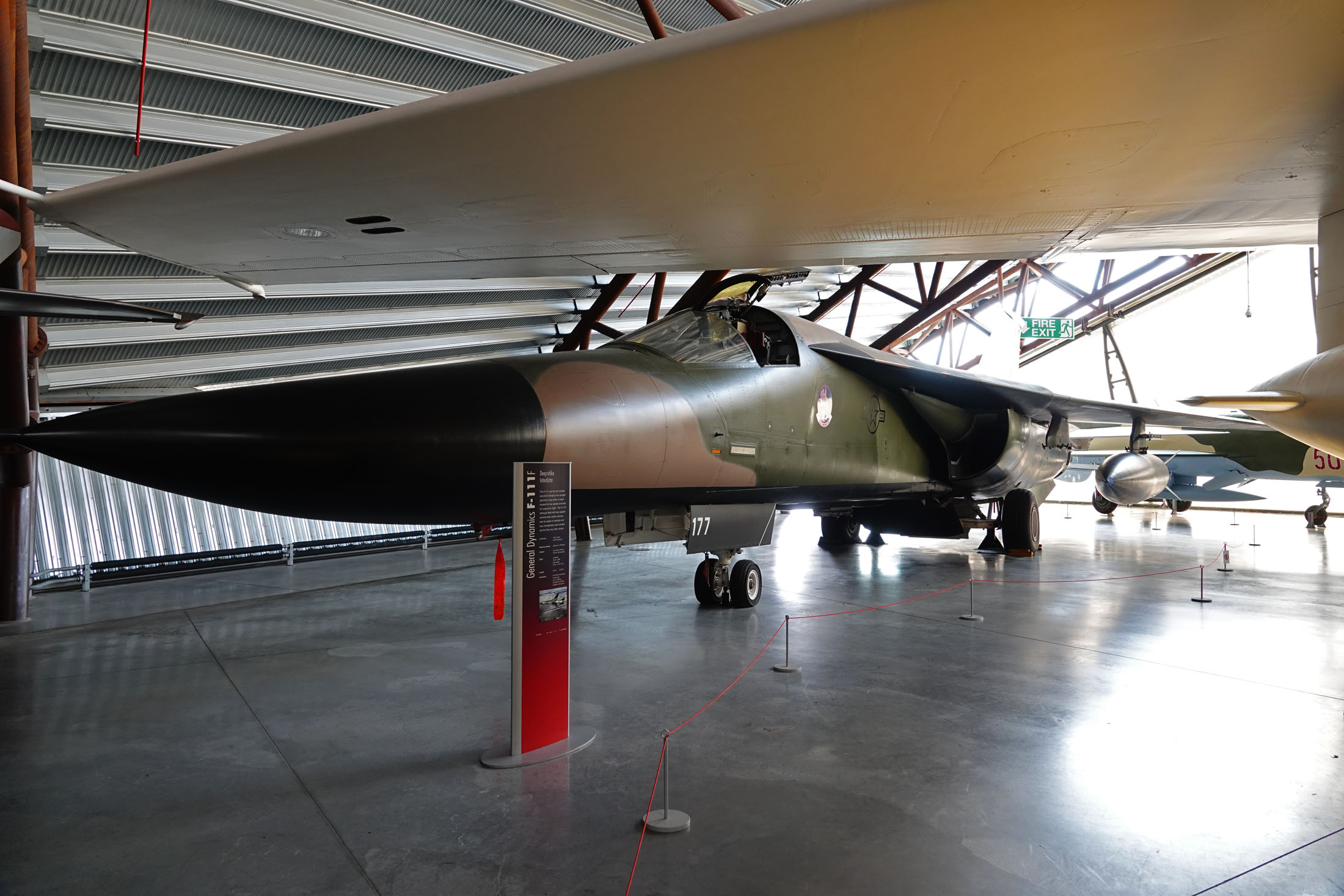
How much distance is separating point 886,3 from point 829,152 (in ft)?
3.13

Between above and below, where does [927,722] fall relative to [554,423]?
below

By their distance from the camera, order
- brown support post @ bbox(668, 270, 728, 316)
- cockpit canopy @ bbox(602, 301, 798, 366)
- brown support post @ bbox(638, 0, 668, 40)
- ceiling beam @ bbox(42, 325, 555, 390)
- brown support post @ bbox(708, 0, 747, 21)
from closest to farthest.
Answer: cockpit canopy @ bbox(602, 301, 798, 366), brown support post @ bbox(708, 0, 747, 21), brown support post @ bbox(638, 0, 668, 40), ceiling beam @ bbox(42, 325, 555, 390), brown support post @ bbox(668, 270, 728, 316)

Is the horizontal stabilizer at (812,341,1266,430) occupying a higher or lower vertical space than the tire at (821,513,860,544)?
higher

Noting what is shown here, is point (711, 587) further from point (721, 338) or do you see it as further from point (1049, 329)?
point (1049, 329)

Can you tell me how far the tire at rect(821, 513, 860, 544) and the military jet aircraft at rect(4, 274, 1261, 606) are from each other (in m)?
1.69

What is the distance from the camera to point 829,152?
3436 mm

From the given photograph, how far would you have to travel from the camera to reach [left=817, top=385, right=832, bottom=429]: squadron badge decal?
713 centimetres

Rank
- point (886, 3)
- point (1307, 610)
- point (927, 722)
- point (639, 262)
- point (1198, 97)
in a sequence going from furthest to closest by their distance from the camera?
1. point (1307, 610)
2. point (639, 262)
3. point (927, 722)
4. point (1198, 97)
5. point (886, 3)

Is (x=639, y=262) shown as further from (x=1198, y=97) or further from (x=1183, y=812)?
(x=1183, y=812)

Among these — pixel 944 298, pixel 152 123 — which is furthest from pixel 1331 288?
pixel 944 298

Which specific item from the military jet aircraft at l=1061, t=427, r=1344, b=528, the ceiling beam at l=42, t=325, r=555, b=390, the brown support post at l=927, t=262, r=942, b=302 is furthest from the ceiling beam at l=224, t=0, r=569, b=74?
the military jet aircraft at l=1061, t=427, r=1344, b=528

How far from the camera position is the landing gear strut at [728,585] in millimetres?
7695

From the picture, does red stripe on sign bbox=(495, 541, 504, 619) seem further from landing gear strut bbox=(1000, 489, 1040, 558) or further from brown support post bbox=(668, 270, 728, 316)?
brown support post bbox=(668, 270, 728, 316)

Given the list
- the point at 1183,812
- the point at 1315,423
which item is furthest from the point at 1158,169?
the point at 1183,812
